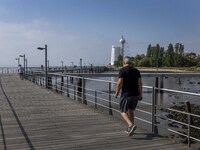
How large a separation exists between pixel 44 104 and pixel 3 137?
6324 millimetres

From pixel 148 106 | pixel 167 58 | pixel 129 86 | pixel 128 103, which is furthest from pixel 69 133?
pixel 167 58

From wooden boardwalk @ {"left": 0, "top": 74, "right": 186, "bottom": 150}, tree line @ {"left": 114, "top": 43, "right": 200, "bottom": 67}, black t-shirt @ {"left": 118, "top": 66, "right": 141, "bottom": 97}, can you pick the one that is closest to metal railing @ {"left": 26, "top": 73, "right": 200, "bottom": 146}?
wooden boardwalk @ {"left": 0, "top": 74, "right": 186, "bottom": 150}

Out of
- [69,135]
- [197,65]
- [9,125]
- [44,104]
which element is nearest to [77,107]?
[44,104]

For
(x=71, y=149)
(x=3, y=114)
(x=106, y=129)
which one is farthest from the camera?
(x=3, y=114)

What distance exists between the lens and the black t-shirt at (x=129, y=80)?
8023 millimetres

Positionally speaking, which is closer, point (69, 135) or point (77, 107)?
point (69, 135)

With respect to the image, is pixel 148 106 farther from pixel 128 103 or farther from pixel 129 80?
pixel 129 80

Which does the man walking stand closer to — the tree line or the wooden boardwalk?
the wooden boardwalk

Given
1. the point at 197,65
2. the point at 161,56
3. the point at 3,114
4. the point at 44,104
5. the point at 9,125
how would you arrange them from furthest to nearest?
the point at 161,56 < the point at 197,65 < the point at 44,104 < the point at 3,114 < the point at 9,125

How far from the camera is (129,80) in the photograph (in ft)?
26.3

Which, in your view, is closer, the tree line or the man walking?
the man walking

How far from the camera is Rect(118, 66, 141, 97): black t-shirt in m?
8.02

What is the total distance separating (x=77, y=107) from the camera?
1319 centimetres

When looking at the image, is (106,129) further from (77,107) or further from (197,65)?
(197,65)
